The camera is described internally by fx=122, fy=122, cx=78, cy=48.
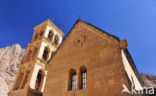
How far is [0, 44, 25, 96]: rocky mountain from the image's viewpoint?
53584 millimetres

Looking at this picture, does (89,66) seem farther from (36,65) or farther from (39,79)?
(39,79)

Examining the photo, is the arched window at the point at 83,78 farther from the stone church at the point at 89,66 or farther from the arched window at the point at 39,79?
the arched window at the point at 39,79

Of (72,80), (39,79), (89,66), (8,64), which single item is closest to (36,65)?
(39,79)

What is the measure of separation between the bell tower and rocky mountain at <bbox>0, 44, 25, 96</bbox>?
117ft

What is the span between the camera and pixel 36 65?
761 inches

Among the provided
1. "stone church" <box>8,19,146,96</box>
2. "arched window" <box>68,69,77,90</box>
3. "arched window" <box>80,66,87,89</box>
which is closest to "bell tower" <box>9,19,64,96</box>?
"stone church" <box>8,19,146,96</box>

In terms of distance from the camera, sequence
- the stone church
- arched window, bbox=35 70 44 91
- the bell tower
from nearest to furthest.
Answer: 1. the stone church
2. the bell tower
3. arched window, bbox=35 70 44 91

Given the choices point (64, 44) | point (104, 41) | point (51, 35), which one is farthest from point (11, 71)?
point (104, 41)

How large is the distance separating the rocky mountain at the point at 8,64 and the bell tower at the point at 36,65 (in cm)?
3575

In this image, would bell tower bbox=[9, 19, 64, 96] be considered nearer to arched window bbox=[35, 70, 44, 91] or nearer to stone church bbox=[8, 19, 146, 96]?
arched window bbox=[35, 70, 44, 91]

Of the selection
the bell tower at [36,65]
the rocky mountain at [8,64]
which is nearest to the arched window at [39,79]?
the bell tower at [36,65]

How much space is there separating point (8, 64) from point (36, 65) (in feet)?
195

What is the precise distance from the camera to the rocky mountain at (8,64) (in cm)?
5358

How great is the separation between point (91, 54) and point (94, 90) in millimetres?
2853
